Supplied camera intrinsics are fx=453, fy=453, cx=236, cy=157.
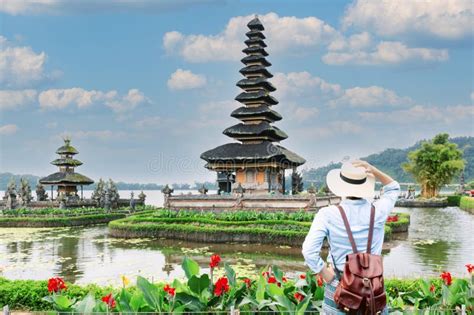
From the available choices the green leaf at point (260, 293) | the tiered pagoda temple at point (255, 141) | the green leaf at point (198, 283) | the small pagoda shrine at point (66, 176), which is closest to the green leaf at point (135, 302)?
the green leaf at point (198, 283)

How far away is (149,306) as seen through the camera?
5.28m

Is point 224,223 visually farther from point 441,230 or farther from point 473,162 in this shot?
point 473,162

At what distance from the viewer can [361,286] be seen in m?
3.42

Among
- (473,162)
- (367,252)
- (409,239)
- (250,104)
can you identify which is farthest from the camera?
(473,162)

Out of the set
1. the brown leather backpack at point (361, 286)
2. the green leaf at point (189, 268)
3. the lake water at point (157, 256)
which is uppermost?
the brown leather backpack at point (361, 286)

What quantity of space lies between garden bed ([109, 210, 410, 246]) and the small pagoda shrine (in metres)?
18.3

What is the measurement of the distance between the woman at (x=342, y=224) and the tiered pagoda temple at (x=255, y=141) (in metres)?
26.2

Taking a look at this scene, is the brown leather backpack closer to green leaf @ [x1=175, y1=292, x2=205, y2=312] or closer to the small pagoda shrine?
green leaf @ [x1=175, y1=292, x2=205, y2=312]

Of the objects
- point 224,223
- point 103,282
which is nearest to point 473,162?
point 224,223

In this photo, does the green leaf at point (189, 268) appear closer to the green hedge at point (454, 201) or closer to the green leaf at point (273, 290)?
the green leaf at point (273, 290)

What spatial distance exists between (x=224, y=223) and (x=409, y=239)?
28.7ft

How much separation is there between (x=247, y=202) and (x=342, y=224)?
23119 millimetres

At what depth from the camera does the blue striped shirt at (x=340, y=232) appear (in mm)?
3609

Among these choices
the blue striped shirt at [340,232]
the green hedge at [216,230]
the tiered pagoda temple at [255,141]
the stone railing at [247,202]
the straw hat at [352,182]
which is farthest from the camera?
the tiered pagoda temple at [255,141]
